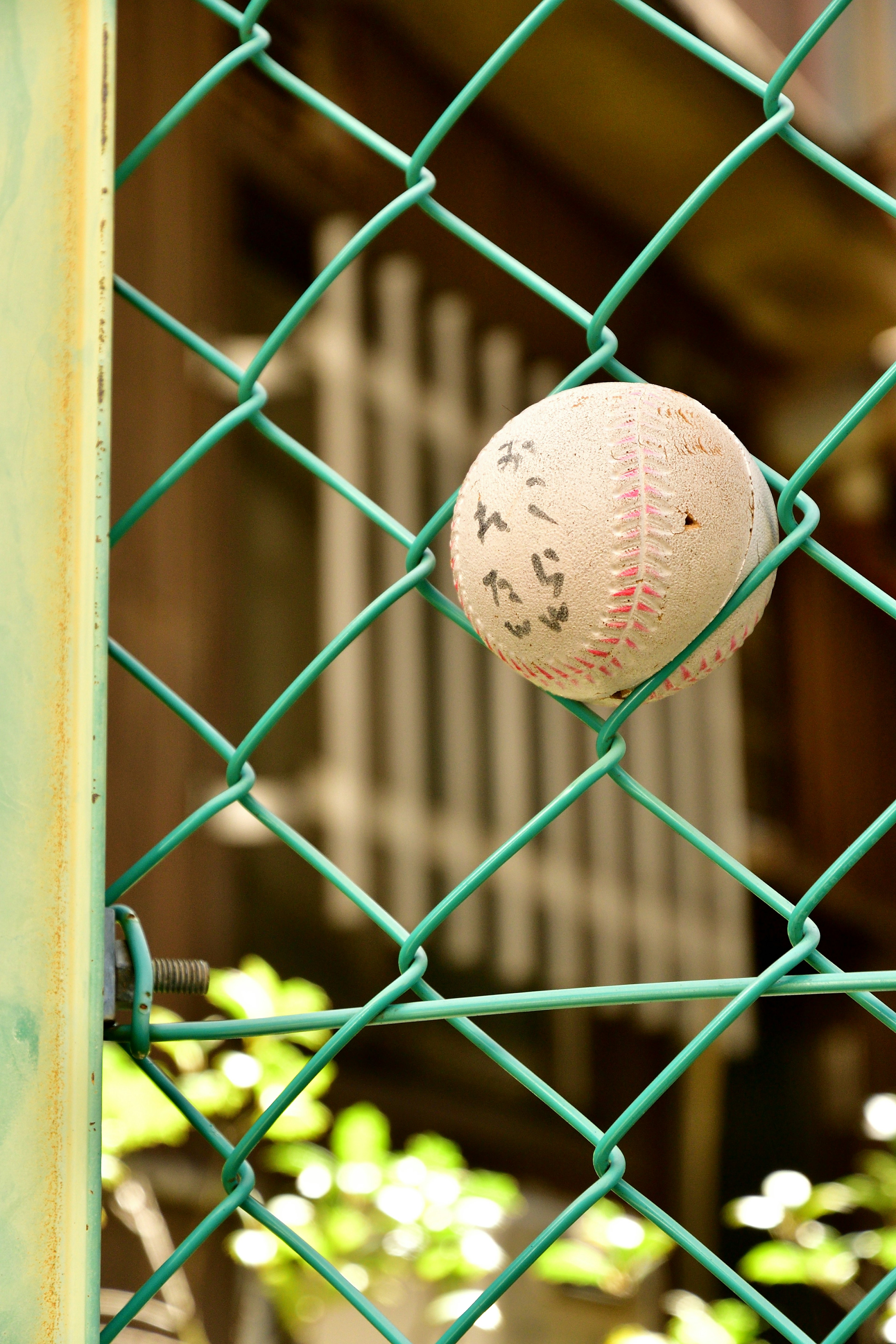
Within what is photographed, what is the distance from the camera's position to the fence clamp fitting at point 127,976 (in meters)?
0.59

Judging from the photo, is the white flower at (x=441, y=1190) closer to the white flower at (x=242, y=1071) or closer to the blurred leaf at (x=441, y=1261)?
the blurred leaf at (x=441, y=1261)

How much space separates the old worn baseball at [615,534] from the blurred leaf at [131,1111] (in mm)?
1129

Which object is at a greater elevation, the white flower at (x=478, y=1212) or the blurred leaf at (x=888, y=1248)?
the blurred leaf at (x=888, y=1248)

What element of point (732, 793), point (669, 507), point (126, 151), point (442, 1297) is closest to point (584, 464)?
point (669, 507)

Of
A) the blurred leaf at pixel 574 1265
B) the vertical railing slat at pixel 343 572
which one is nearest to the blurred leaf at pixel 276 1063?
the blurred leaf at pixel 574 1265

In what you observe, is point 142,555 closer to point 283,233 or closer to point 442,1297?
point 283,233

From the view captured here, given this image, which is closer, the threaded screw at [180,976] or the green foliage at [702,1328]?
the threaded screw at [180,976]

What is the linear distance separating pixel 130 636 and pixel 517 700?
0.98 metres

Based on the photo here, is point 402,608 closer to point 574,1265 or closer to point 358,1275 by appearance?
point 358,1275

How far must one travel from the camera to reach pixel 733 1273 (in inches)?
20.9

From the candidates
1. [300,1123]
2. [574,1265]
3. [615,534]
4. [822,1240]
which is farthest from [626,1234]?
[615,534]

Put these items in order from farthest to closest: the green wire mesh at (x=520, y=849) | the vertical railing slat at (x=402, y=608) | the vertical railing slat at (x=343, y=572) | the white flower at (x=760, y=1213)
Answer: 1. the vertical railing slat at (x=402, y=608)
2. the vertical railing slat at (x=343, y=572)
3. the white flower at (x=760, y=1213)
4. the green wire mesh at (x=520, y=849)

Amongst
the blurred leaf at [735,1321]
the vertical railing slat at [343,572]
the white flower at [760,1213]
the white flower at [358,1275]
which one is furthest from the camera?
the vertical railing slat at [343,572]

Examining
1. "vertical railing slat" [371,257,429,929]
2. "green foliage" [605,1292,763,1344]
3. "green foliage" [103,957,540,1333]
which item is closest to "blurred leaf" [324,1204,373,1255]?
"green foliage" [103,957,540,1333]
